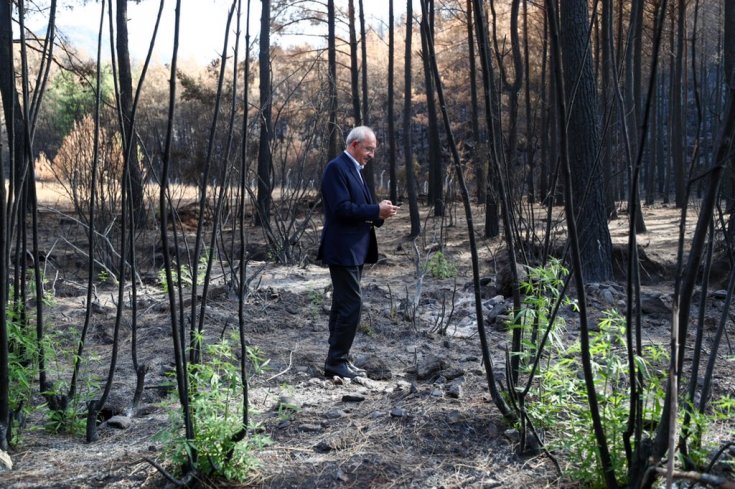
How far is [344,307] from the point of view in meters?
4.70

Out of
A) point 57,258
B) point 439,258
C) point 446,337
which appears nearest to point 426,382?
point 446,337

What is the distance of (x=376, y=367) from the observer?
199 inches

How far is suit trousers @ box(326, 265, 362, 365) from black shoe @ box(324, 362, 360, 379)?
26 millimetres

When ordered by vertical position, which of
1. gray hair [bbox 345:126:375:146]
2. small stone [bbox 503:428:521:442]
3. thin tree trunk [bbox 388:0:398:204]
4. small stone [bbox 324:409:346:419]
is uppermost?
thin tree trunk [bbox 388:0:398:204]

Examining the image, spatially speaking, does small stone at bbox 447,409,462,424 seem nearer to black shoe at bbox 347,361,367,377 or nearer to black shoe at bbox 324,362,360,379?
black shoe at bbox 324,362,360,379

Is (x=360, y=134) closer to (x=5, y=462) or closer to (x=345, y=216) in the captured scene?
(x=345, y=216)

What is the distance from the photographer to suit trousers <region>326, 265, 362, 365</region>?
469 cm

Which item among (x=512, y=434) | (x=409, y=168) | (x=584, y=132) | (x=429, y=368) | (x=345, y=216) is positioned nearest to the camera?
(x=512, y=434)

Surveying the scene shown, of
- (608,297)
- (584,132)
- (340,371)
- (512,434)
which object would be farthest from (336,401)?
(584,132)

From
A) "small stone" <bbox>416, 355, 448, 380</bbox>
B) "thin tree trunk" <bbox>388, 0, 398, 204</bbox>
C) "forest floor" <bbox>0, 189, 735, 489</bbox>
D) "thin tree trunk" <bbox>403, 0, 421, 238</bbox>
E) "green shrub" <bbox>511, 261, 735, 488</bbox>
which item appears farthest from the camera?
"thin tree trunk" <bbox>388, 0, 398, 204</bbox>

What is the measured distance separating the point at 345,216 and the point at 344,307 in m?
0.59

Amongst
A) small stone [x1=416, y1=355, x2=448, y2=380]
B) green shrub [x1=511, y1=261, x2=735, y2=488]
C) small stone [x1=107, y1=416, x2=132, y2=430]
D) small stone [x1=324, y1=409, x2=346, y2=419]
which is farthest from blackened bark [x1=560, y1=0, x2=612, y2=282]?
small stone [x1=107, y1=416, x2=132, y2=430]

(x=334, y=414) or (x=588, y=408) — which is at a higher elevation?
(x=588, y=408)

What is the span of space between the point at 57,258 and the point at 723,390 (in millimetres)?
10417
